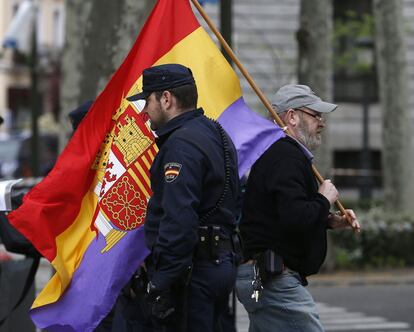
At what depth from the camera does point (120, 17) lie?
12.0 m

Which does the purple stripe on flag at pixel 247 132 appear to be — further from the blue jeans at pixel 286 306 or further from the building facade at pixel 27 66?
the building facade at pixel 27 66

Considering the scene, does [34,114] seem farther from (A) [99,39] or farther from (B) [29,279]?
(B) [29,279]

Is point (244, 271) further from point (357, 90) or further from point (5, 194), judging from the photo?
→ point (357, 90)

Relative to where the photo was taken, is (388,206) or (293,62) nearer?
(388,206)

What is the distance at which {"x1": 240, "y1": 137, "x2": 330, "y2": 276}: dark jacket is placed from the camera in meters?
5.71

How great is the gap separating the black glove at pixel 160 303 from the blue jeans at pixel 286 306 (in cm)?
61

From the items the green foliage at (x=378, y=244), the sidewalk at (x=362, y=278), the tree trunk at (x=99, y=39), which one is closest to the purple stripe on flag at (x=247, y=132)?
the tree trunk at (x=99, y=39)

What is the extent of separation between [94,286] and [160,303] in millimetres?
905

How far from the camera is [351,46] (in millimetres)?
36281

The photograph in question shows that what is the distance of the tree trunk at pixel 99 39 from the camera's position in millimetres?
11867

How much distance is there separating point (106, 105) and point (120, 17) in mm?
5442

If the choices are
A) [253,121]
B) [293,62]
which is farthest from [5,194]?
[293,62]

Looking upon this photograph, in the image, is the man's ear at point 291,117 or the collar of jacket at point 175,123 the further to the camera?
the man's ear at point 291,117

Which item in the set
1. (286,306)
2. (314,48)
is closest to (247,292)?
(286,306)
